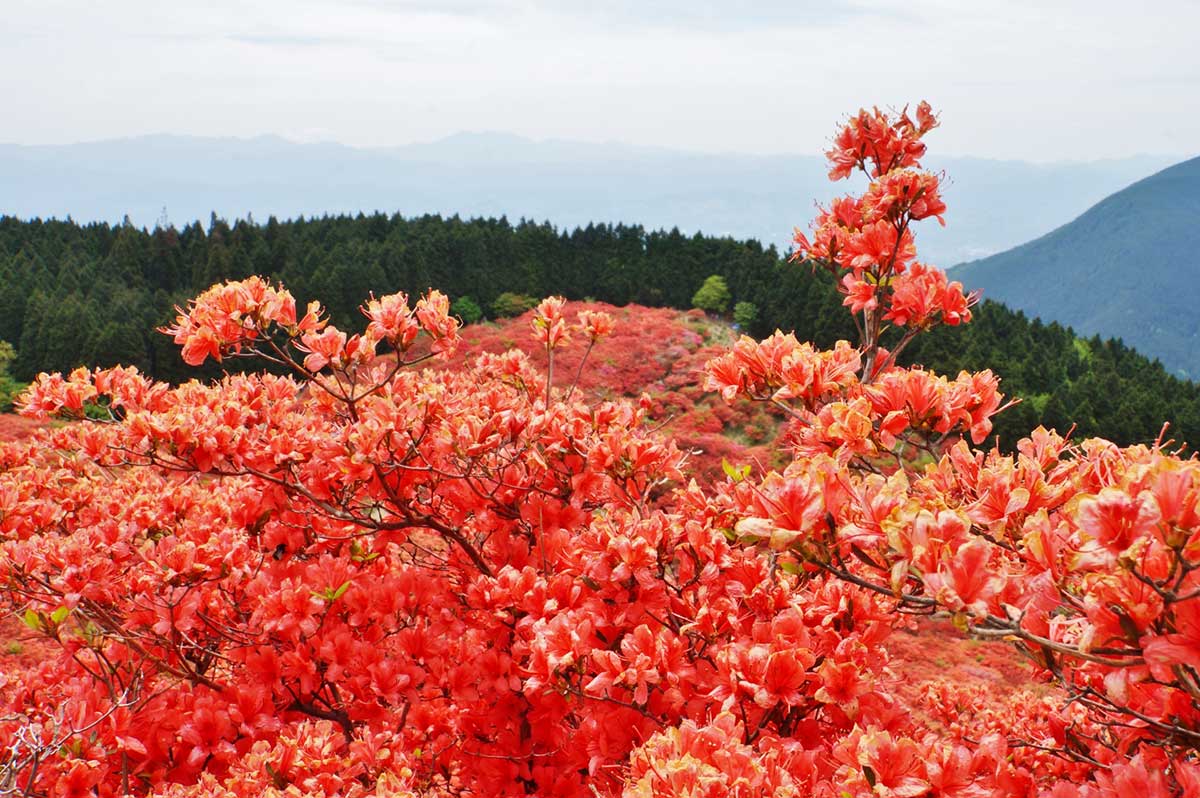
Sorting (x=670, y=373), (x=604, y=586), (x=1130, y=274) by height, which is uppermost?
(x=604, y=586)

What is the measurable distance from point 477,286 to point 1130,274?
182 metres

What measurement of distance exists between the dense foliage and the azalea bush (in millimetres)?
20381

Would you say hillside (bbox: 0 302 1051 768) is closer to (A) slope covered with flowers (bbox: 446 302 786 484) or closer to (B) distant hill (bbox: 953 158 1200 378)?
(A) slope covered with flowers (bbox: 446 302 786 484)

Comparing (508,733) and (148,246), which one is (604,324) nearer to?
(508,733)

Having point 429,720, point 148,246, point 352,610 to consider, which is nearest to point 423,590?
point 352,610

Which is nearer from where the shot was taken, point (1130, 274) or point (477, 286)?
point (477, 286)

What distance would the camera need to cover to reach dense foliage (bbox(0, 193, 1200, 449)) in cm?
2583

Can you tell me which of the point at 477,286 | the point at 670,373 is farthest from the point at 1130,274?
the point at 670,373

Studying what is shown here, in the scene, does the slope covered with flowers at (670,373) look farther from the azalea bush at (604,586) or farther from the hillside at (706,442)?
the azalea bush at (604,586)

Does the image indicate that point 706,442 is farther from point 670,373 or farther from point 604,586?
point 604,586

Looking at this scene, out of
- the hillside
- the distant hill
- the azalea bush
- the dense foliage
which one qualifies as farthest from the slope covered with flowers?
the distant hill

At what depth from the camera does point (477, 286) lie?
39.0 metres

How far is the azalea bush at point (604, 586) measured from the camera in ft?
5.71

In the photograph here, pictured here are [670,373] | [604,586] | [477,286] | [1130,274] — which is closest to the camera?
[604,586]
